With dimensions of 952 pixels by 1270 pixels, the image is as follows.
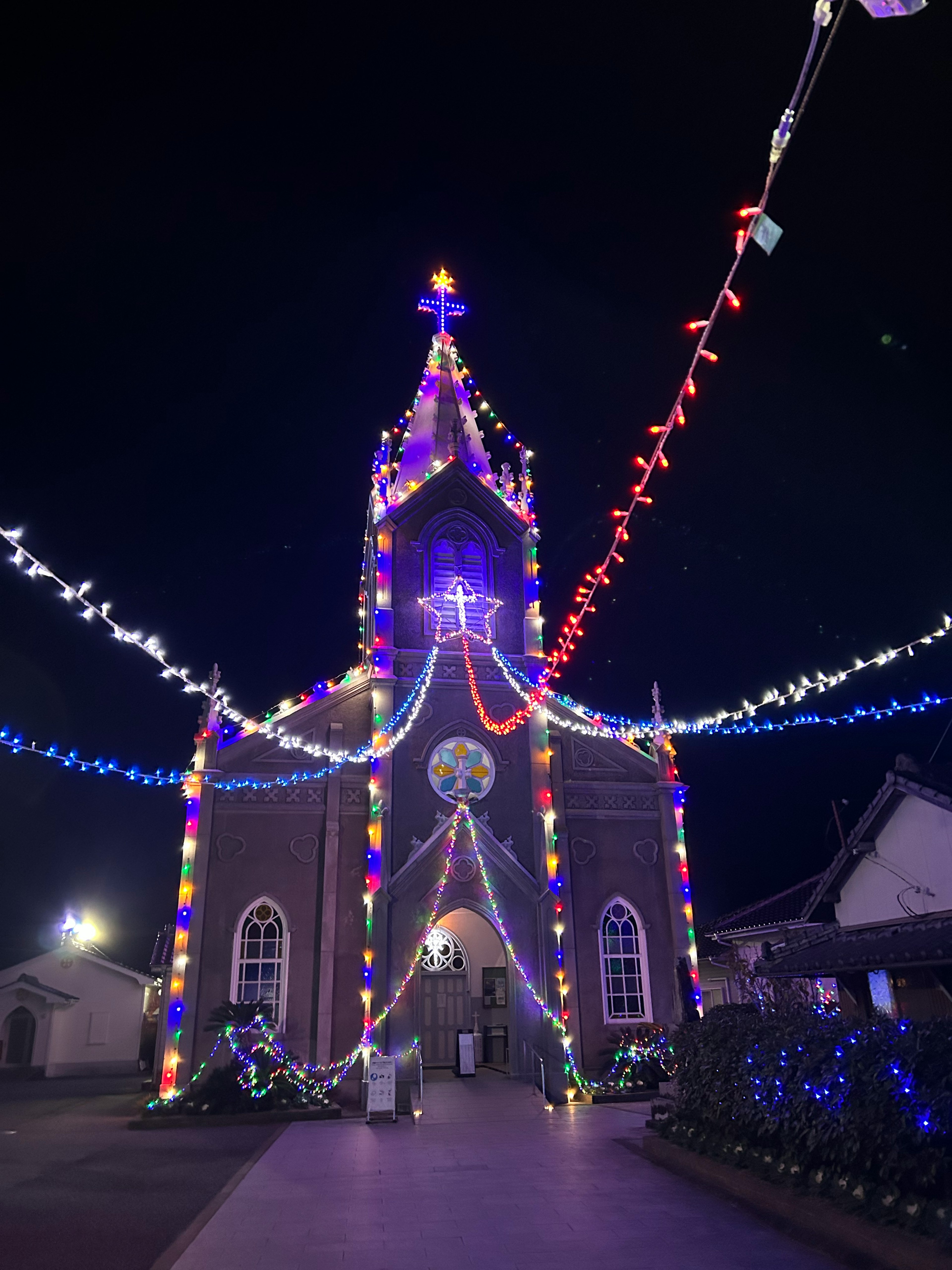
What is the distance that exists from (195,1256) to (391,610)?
14.8 m

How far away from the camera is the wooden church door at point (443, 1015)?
70.6 ft

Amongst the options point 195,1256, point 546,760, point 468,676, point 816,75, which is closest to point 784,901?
point 546,760

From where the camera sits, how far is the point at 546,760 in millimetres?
20469

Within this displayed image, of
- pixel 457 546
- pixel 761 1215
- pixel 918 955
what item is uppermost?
pixel 457 546

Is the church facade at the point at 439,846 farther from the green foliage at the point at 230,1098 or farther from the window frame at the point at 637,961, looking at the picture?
the green foliage at the point at 230,1098

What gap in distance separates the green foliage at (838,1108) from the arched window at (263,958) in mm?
9526

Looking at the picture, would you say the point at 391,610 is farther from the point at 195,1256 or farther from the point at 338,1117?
the point at 195,1256

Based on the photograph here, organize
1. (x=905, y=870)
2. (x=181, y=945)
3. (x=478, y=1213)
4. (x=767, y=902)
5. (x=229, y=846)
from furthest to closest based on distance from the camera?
(x=767, y=902), (x=229, y=846), (x=181, y=945), (x=905, y=870), (x=478, y=1213)

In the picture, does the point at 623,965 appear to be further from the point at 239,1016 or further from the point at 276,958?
the point at 239,1016

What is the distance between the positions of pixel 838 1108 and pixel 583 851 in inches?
477

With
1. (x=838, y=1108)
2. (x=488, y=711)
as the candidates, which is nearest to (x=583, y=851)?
(x=488, y=711)

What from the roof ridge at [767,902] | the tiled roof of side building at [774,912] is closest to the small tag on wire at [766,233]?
the tiled roof of side building at [774,912]

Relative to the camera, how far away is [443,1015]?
21.9 m

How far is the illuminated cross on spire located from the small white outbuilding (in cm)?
2699
